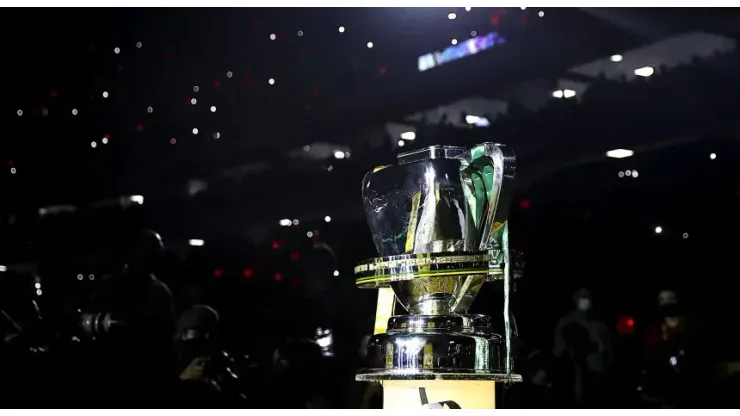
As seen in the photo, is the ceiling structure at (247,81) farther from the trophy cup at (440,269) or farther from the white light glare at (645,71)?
the trophy cup at (440,269)

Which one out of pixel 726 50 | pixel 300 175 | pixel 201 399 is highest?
pixel 726 50

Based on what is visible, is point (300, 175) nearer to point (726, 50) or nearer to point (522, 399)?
point (522, 399)

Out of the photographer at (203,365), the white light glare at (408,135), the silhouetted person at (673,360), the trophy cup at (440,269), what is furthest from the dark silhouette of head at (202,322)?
the silhouetted person at (673,360)

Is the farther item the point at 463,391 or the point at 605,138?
the point at 605,138

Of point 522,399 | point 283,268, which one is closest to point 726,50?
point 522,399

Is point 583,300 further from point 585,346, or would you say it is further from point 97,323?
point 97,323

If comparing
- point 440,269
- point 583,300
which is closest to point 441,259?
point 440,269

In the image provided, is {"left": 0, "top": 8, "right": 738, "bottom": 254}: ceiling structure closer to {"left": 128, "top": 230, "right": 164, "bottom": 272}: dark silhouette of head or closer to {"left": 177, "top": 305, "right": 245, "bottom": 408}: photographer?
{"left": 128, "top": 230, "right": 164, "bottom": 272}: dark silhouette of head
